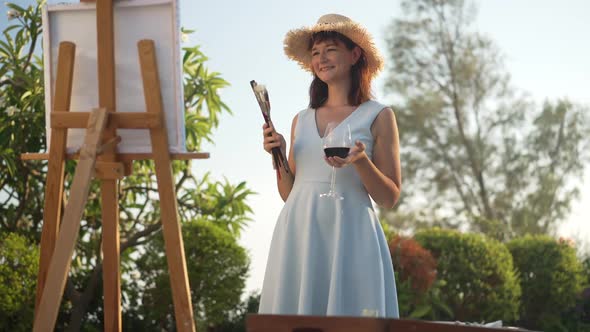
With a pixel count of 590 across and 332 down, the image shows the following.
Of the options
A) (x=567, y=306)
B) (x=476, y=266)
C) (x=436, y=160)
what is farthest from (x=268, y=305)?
(x=436, y=160)

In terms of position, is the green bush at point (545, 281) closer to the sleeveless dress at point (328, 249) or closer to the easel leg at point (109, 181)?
the easel leg at point (109, 181)

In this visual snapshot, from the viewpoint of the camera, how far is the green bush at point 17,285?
6449mm

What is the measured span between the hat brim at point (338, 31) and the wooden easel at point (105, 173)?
55 centimetres

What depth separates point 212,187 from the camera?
7418mm

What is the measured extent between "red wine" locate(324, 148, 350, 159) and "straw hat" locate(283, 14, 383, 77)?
2.00 ft

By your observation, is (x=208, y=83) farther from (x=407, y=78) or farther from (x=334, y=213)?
(x=407, y=78)

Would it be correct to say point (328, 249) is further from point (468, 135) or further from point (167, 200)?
point (468, 135)

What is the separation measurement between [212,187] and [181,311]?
4.22 meters

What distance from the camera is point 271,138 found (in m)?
3.04

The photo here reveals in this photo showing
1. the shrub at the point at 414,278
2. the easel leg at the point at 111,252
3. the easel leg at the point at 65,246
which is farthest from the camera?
→ the shrub at the point at 414,278

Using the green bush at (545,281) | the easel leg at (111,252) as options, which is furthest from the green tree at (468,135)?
the easel leg at (111,252)

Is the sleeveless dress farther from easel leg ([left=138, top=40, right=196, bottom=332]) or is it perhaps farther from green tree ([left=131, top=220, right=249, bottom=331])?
green tree ([left=131, top=220, right=249, bottom=331])

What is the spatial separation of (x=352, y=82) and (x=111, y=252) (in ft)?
4.30

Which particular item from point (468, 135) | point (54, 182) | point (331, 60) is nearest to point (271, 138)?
point (331, 60)
